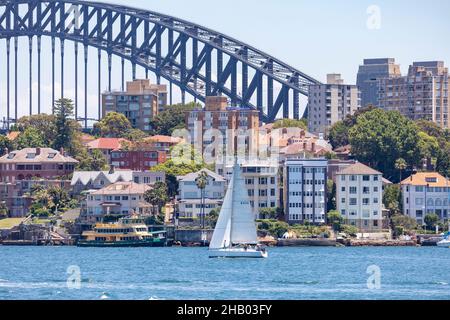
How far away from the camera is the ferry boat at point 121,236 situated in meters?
95.4

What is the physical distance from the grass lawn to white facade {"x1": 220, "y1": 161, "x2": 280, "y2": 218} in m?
19.1

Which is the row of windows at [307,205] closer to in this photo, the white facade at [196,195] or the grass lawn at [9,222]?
the white facade at [196,195]

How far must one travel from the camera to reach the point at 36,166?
394 ft

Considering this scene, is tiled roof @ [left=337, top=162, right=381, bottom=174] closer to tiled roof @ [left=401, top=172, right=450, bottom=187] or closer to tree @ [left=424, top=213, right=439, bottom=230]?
tree @ [left=424, top=213, right=439, bottom=230]

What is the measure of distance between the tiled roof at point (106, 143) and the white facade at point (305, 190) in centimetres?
3381

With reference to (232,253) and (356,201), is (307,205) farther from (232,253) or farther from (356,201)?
(232,253)

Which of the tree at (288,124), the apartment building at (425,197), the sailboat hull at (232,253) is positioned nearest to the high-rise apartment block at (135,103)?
the tree at (288,124)

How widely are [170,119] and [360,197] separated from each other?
4523 centimetres

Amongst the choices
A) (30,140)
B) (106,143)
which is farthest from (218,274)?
(106,143)

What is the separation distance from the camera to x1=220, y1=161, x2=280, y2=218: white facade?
102 m

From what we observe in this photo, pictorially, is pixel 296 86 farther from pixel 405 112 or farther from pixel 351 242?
pixel 351 242

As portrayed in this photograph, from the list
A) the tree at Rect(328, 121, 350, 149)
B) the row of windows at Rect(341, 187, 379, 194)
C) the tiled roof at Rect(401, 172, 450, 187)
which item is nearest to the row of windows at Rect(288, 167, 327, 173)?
the row of windows at Rect(341, 187, 379, 194)
